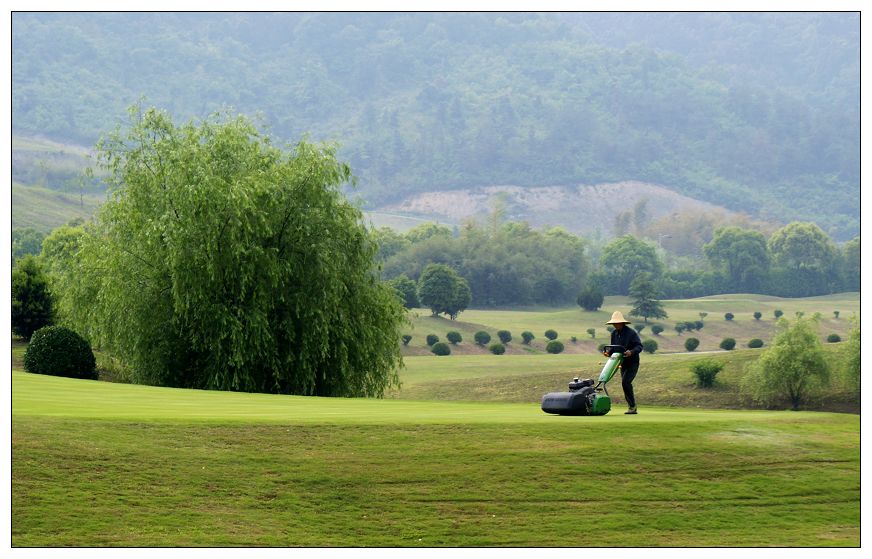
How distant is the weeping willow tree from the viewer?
31.0 m

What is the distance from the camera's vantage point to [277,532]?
47.0 ft

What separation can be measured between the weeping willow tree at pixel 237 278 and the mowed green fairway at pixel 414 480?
464 inches

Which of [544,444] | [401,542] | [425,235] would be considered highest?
[425,235]

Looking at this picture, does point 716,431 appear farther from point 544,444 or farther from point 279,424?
point 279,424

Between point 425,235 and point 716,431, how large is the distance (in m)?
159

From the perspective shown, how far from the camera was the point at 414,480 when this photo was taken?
16078 mm

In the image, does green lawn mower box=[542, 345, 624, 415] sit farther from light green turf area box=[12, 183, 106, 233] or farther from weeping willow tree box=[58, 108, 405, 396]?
light green turf area box=[12, 183, 106, 233]

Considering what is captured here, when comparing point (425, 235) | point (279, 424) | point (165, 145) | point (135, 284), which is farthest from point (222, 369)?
point (425, 235)

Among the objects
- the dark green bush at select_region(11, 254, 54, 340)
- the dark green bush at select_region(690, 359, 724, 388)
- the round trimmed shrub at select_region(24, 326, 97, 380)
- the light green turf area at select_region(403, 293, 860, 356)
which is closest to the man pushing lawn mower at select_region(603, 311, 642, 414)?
the round trimmed shrub at select_region(24, 326, 97, 380)

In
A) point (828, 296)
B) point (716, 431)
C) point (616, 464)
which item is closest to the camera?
point (616, 464)

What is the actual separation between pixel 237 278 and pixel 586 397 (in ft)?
48.1

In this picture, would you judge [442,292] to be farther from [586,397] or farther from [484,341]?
[586,397]

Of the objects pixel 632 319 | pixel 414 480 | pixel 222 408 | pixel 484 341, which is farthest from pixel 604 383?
pixel 632 319

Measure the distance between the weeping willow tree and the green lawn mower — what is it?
1284cm
